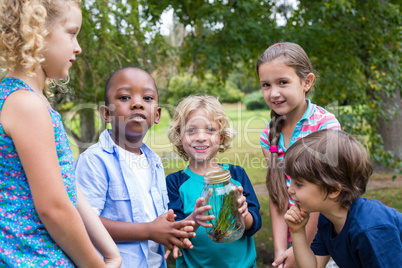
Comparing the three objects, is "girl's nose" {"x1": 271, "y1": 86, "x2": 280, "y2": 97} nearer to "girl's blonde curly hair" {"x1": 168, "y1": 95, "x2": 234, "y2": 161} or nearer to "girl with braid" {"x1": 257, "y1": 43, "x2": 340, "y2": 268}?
"girl with braid" {"x1": 257, "y1": 43, "x2": 340, "y2": 268}

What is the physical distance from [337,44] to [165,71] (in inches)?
90.9

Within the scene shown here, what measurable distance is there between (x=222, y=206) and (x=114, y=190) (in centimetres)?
56

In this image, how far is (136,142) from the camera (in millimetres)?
2273

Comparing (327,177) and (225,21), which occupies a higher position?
(225,21)

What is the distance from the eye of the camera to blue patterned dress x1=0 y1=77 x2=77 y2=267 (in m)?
1.29

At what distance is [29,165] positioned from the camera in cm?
128

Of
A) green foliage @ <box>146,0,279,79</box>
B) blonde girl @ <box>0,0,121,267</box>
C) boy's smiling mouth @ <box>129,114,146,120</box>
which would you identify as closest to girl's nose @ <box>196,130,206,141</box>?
boy's smiling mouth @ <box>129,114,146,120</box>

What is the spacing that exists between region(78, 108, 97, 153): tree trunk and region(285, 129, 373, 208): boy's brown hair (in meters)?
4.39

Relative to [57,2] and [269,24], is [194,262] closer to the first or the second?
[57,2]

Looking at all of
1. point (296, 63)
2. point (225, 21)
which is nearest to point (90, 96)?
point (225, 21)

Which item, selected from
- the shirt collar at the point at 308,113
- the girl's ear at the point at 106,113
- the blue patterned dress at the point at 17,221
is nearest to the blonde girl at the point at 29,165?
the blue patterned dress at the point at 17,221

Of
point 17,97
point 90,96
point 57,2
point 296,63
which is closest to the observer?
point 17,97

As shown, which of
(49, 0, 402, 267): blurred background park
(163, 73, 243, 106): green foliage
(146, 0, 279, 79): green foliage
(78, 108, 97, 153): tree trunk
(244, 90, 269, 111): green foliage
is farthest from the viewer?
(244, 90, 269, 111): green foliage

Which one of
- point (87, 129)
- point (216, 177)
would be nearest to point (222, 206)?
point (216, 177)
